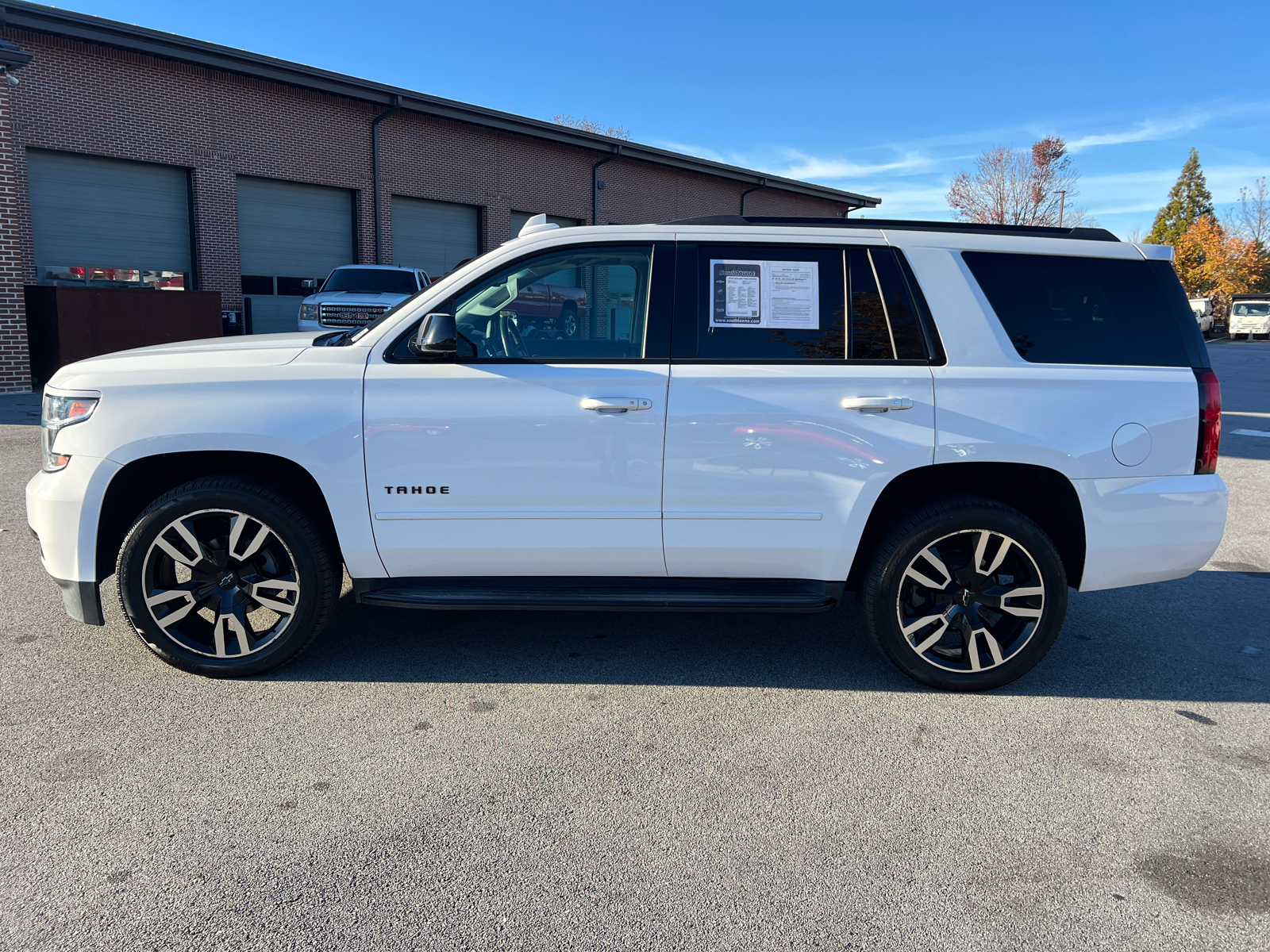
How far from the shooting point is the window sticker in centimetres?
393

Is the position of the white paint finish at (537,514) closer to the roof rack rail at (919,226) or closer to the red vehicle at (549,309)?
the red vehicle at (549,309)

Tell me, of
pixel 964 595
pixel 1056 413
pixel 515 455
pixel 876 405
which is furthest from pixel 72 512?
pixel 1056 413

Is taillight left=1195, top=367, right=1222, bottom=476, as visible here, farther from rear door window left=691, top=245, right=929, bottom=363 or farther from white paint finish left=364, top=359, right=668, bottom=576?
white paint finish left=364, top=359, right=668, bottom=576

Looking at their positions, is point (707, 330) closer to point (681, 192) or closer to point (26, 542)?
point (26, 542)

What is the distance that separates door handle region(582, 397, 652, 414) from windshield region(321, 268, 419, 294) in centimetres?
1407

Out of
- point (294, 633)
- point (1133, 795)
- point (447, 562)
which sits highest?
point (447, 562)

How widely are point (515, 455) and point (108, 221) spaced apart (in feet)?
61.2

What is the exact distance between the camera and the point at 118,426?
3.80 metres

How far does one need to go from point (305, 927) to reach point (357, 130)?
2348 cm

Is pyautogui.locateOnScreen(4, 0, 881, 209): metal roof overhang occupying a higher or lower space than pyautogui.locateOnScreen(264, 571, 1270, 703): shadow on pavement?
higher

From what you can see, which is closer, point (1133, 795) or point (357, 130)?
point (1133, 795)

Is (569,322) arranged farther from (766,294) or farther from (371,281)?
(371,281)

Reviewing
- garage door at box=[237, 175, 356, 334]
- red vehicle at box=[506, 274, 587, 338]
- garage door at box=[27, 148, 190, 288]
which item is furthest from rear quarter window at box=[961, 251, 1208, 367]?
garage door at box=[237, 175, 356, 334]

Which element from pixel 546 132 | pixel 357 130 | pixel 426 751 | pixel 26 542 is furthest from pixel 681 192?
pixel 426 751
